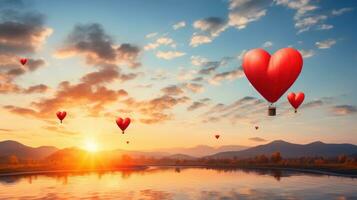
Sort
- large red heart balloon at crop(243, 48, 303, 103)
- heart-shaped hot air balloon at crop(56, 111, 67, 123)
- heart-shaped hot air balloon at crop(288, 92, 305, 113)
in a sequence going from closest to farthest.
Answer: large red heart balloon at crop(243, 48, 303, 103) → heart-shaped hot air balloon at crop(288, 92, 305, 113) → heart-shaped hot air balloon at crop(56, 111, 67, 123)

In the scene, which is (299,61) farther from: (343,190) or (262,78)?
(343,190)

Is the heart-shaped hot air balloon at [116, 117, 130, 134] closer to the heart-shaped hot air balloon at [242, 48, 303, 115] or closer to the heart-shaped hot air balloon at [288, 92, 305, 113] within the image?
the heart-shaped hot air balloon at [288, 92, 305, 113]

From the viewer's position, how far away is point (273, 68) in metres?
43.2

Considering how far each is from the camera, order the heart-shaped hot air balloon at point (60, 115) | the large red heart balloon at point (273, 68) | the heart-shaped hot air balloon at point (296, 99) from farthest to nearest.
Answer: the heart-shaped hot air balloon at point (60, 115) → the heart-shaped hot air balloon at point (296, 99) → the large red heart balloon at point (273, 68)

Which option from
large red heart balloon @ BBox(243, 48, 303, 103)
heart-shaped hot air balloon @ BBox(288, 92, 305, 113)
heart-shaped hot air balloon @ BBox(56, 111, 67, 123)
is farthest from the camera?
heart-shaped hot air balloon @ BBox(56, 111, 67, 123)

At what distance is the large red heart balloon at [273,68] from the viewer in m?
43.2

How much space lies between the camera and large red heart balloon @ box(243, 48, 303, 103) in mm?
43156

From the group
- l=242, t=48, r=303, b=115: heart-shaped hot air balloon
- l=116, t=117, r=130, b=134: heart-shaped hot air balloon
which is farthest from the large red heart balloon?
l=116, t=117, r=130, b=134: heart-shaped hot air balloon

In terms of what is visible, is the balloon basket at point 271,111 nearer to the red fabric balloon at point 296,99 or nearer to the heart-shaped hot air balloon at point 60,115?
the red fabric balloon at point 296,99

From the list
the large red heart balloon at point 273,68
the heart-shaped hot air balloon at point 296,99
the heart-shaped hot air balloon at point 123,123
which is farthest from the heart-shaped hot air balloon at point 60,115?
the large red heart balloon at point 273,68

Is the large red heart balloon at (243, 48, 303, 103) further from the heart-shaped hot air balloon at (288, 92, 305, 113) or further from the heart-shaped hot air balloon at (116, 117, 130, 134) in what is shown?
the heart-shaped hot air balloon at (116, 117, 130, 134)

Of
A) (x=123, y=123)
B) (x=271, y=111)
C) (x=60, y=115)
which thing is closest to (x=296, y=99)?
(x=271, y=111)

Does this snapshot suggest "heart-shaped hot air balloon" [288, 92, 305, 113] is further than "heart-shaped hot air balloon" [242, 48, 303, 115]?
Yes

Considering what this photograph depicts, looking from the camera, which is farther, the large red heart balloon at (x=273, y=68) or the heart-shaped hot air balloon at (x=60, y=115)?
the heart-shaped hot air balloon at (x=60, y=115)
